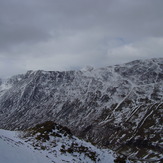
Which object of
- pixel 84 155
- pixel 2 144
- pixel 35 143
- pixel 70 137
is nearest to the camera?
pixel 2 144

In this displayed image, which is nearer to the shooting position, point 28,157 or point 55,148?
point 28,157

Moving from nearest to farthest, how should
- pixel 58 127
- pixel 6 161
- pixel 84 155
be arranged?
1. pixel 6 161
2. pixel 84 155
3. pixel 58 127

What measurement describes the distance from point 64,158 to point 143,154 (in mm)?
177745

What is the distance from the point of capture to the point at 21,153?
30.9m

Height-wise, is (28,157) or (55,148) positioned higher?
(28,157)

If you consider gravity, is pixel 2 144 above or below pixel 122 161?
above

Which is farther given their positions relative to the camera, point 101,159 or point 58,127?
point 58,127

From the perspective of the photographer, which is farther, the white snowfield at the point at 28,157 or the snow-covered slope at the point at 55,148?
the snow-covered slope at the point at 55,148

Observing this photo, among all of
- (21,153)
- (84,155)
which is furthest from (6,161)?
(84,155)

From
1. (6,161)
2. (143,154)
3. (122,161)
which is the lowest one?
(143,154)

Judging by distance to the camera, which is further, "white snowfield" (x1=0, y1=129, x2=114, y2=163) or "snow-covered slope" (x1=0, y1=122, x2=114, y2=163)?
"snow-covered slope" (x1=0, y1=122, x2=114, y2=163)

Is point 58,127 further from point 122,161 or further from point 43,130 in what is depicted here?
point 122,161

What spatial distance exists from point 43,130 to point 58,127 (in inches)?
174

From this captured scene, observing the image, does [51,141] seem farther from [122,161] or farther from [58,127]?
[122,161]
